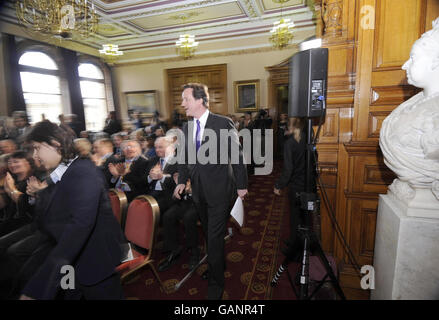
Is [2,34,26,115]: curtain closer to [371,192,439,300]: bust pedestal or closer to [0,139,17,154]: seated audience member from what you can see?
[0,139,17,154]: seated audience member

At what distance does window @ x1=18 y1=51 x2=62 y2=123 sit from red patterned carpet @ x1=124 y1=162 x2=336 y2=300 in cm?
619

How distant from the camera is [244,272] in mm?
2262

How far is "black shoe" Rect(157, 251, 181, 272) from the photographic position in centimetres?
235

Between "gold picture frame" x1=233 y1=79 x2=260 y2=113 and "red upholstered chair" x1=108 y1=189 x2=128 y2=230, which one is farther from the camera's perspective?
"gold picture frame" x1=233 y1=79 x2=260 y2=113

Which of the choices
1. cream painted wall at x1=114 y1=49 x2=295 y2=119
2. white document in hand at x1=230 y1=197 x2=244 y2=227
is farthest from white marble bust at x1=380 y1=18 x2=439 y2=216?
cream painted wall at x1=114 y1=49 x2=295 y2=119

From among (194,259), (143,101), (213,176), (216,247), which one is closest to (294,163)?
(213,176)

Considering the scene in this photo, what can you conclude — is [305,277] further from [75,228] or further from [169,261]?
[75,228]

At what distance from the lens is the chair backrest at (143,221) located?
173 centimetres

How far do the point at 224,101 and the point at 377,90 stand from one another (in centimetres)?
688

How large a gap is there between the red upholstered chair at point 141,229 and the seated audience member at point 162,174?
2.60 ft
